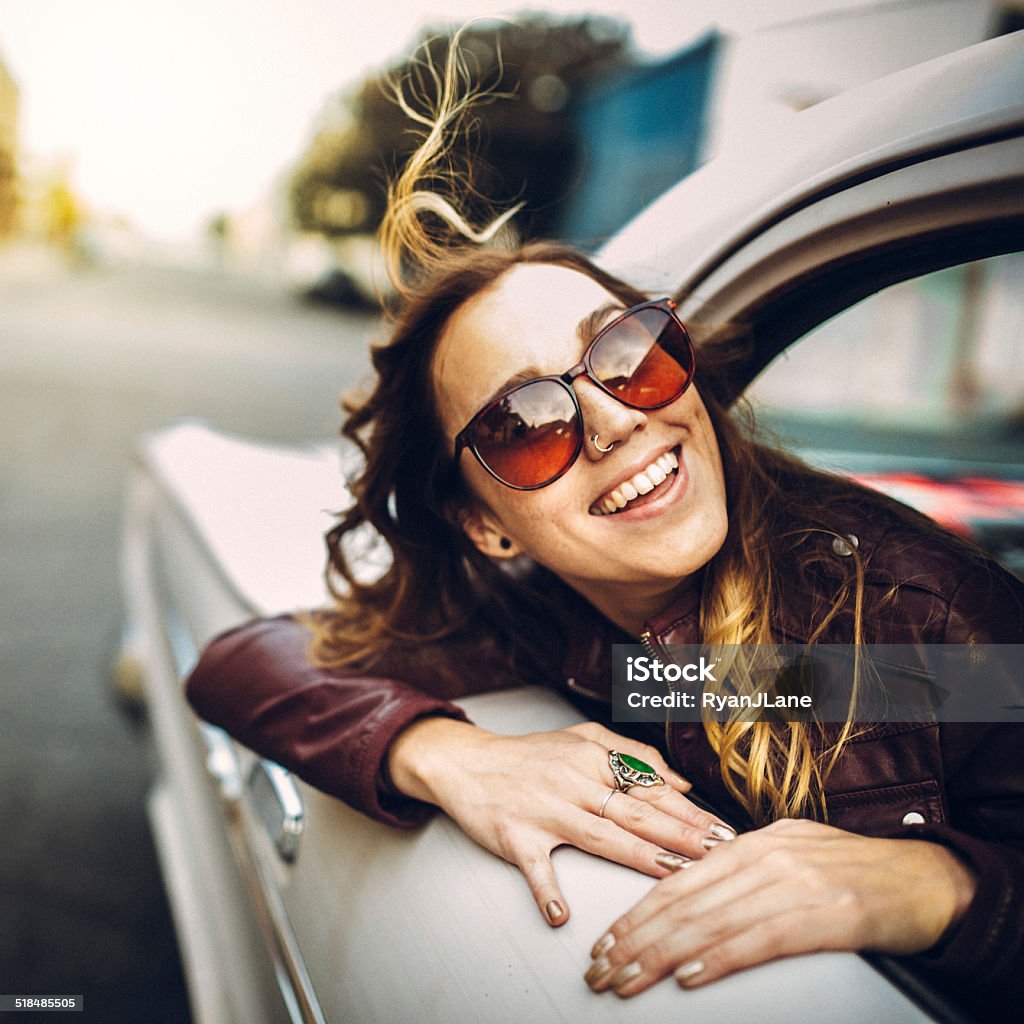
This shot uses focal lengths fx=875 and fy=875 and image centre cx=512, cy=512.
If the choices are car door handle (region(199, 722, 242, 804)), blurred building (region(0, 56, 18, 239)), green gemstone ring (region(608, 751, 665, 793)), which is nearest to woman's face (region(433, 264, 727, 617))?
green gemstone ring (region(608, 751, 665, 793))

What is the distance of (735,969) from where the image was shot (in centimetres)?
84

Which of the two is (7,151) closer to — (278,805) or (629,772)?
(278,805)

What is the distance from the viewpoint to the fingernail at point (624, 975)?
0.87 metres

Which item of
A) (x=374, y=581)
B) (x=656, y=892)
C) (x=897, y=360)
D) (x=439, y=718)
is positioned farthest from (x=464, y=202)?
(x=897, y=360)

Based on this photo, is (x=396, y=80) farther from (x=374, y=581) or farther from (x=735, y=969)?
(x=735, y=969)

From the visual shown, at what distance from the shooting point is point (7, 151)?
5941 millimetres

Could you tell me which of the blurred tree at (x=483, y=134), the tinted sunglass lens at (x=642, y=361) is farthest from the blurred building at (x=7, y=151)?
the tinted sunglass lens at (x=642, y=361)

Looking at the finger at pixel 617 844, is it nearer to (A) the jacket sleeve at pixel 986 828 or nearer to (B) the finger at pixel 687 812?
(B) the finger at pixel 687 812

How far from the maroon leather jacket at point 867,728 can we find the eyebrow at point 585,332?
0.39 metres

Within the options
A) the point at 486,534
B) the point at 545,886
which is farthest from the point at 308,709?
the point at 545,886

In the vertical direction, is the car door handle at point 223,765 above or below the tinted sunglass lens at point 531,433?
below

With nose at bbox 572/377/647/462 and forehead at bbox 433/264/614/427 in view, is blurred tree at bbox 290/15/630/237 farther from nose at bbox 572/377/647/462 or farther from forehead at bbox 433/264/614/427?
nose at bbox 572/377/647/462

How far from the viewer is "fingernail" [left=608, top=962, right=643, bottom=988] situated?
0.87 meters

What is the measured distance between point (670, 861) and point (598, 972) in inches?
5.7
